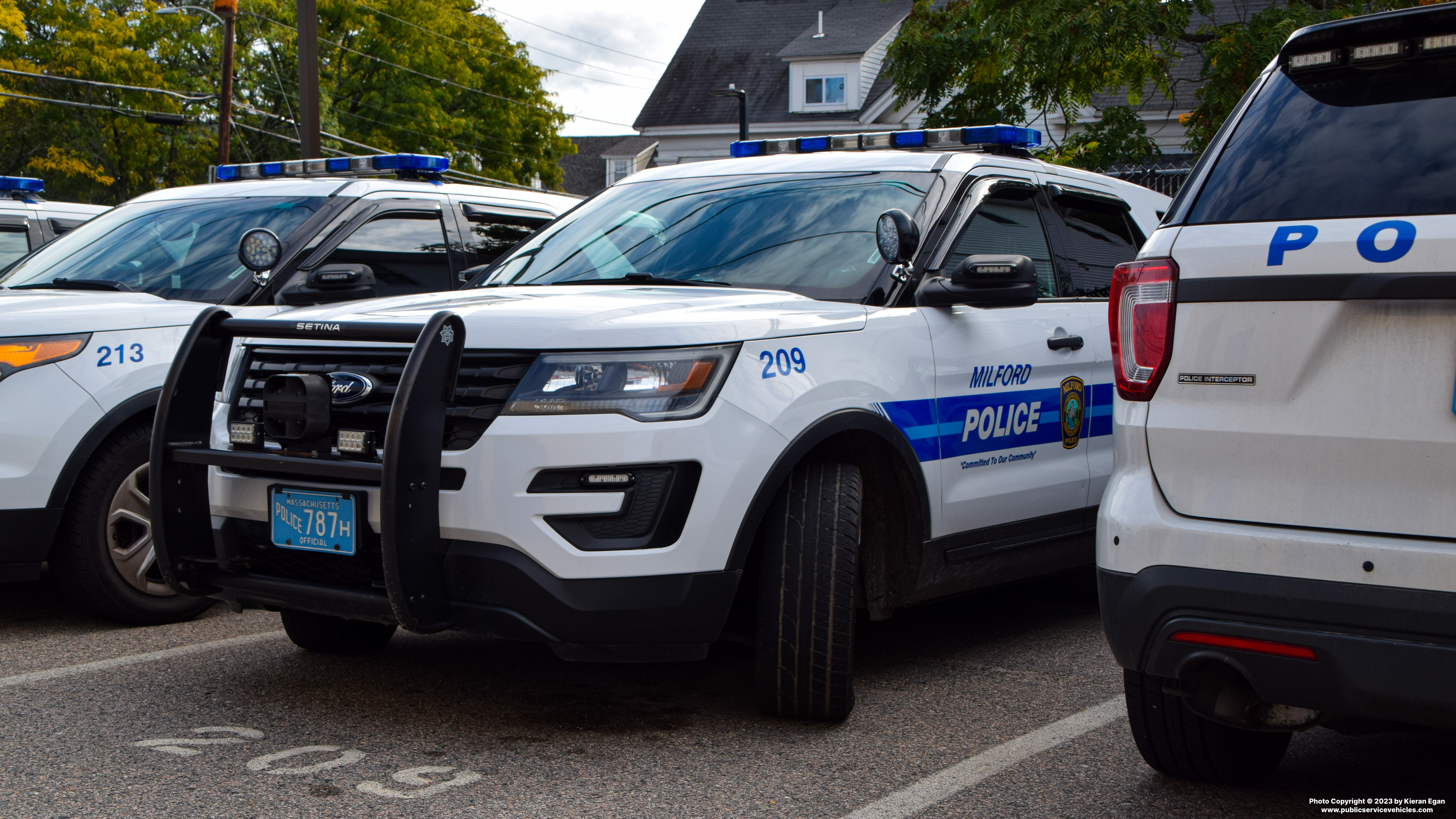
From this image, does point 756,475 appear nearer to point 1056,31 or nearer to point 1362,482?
point 1362,482

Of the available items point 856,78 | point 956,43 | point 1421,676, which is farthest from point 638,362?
point 856,78

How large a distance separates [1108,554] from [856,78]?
36.8m

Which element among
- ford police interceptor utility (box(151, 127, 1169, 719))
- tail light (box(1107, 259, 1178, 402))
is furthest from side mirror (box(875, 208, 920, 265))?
tail light (box(1107, 259, 1178, 402))

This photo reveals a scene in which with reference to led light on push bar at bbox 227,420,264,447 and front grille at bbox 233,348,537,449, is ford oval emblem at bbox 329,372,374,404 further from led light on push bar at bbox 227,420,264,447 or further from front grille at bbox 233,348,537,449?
led light on push bar at bbox 227,420,264,447

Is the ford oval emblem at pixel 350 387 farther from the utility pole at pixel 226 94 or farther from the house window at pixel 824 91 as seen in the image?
the house window at pixel 824 91

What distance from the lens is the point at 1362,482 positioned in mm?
2582

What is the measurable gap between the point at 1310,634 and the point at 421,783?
2189 mm

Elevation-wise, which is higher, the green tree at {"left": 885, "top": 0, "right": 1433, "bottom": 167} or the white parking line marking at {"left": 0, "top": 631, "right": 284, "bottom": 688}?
the green tree at {"left": 885, "top": 0, "right": 1433, "bottom": 167}

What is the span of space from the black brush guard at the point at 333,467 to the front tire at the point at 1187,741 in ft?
5.93

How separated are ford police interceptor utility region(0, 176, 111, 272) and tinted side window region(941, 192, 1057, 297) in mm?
5929

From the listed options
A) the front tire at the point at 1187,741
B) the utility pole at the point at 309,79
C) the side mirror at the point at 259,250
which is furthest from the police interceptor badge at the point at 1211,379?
the utility pole at the point at 309,79

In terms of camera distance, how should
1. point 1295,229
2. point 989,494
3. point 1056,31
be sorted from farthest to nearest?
point 1056,31
point 989,494
point 1295,229

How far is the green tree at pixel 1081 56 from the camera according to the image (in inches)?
410

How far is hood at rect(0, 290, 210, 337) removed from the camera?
508 cm
